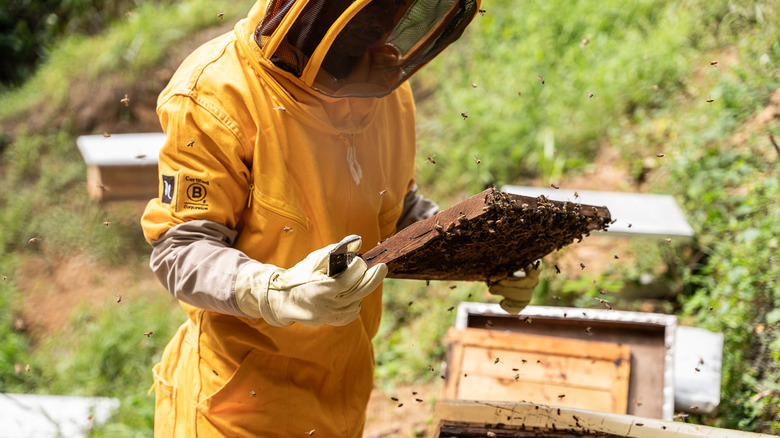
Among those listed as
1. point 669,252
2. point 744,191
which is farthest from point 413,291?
point 744,191

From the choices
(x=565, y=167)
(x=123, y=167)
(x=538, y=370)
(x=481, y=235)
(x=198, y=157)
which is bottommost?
(x=538, y=370)

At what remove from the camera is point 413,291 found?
226 inches

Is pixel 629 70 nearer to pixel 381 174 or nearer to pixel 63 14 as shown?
pixel 381 174

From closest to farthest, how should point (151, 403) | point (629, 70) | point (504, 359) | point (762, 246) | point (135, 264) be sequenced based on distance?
point (504, 359), point (762, 246), point (151, 403), point (629, 70), point (135, 264)

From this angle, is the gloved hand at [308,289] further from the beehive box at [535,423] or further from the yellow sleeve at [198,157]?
the beehive box at [535,423]

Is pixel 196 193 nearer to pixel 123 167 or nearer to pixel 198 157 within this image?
pixel 198 157

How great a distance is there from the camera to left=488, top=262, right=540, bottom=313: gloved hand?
2.63m

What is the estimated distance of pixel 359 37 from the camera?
2068 millimetres

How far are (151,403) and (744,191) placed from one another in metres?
4.78

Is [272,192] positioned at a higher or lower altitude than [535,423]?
higher

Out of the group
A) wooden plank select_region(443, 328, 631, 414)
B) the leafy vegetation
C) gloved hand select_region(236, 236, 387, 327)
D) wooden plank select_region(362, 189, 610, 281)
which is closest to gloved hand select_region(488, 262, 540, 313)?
wooden plank select_region(362, 189, 610, 281)

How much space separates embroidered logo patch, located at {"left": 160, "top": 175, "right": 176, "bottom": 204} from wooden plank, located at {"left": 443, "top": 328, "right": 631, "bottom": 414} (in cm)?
179

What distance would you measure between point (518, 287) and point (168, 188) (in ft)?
4.72

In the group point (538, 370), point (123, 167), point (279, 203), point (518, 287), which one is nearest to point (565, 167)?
point (538, 370)
